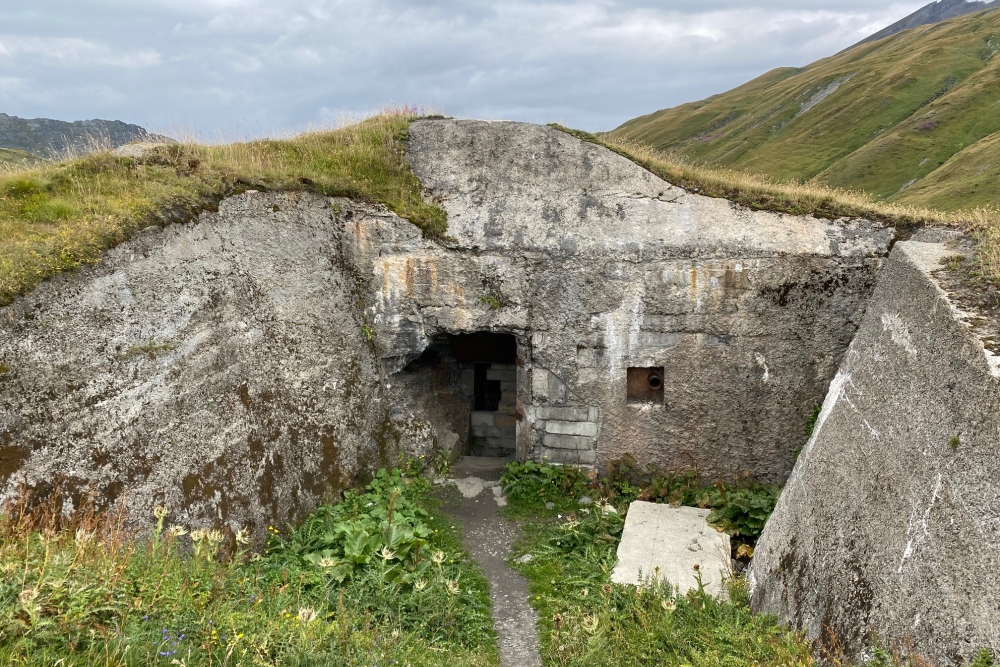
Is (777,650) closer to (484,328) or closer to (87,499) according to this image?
(484,328)

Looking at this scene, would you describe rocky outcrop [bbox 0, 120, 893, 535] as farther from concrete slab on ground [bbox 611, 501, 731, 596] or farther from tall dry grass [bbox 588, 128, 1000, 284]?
concrete slab on ground [bbox 611, 501, 731, 596]

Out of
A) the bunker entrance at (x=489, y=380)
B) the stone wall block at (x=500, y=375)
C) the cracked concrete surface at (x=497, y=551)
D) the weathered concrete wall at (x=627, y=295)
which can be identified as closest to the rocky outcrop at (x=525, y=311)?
the weathered concrete wall at (x=627, y=295)

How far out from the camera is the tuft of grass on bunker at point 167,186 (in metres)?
5.56

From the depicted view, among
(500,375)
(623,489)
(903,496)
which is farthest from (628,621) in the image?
(500,375)

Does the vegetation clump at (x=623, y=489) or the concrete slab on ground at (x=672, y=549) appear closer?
the concrete slab on ground at (x=672, y=549)

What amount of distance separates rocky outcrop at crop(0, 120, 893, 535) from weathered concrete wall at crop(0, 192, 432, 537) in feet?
0.10

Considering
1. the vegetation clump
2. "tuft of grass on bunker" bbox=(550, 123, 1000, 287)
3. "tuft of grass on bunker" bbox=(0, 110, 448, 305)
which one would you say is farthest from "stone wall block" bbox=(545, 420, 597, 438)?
"tuft of grass on bunker" bbox=(550, 123, 1000, 287)

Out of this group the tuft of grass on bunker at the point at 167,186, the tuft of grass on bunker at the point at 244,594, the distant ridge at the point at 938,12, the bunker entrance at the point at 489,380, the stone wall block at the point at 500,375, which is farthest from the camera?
the distant ridge at the point at 938,12

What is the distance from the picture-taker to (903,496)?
4211 mm

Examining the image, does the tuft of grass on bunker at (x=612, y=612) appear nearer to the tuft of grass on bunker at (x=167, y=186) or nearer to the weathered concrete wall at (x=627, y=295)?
the weathered concrete wall at (x=627, y=295)

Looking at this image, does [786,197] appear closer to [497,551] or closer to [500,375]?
[500,375]

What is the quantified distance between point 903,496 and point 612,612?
8.69 ft

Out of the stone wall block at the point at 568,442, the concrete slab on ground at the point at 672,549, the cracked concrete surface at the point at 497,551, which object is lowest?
the cracked concrete surface at the point at 497,551

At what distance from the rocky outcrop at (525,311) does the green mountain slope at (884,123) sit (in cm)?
2280
